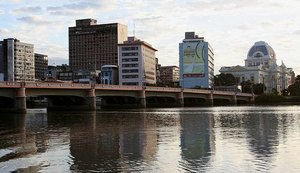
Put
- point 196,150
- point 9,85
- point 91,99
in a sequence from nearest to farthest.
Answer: point 196,150 → point 9,85 → point 91,99

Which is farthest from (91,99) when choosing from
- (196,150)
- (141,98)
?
(196,150)

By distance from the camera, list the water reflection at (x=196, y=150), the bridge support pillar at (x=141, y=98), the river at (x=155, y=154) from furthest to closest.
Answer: the bridge support pillar at (x=141, y=98)
the water reflection at (x=196, y=150)
the river at (x=155, y=154)

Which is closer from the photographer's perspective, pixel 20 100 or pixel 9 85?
pixel 9 85

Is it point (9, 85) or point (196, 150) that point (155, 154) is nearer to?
point (196, 150)

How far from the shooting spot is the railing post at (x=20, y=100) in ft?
304

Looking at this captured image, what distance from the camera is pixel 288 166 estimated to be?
23719 millimetres

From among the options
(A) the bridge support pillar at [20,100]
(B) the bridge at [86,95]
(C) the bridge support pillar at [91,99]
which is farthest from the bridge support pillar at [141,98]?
(A) the bridge support pillar at [20,100]

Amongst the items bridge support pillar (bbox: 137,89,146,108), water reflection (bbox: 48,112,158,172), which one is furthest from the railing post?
water reflection (bbox: 48,112,158,172)

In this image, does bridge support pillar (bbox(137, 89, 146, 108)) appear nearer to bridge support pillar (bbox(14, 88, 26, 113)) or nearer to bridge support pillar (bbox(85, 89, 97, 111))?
bridge support pillar (bbox(85, 89, 97, 111))

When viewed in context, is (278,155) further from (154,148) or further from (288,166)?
(154,148)

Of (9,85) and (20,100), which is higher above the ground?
(9,85)

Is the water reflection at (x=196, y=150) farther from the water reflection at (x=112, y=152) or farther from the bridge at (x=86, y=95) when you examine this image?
the bridge at (x=86, y=95)

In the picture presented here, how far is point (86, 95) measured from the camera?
113500mm

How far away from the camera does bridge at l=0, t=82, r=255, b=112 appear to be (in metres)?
93.9
